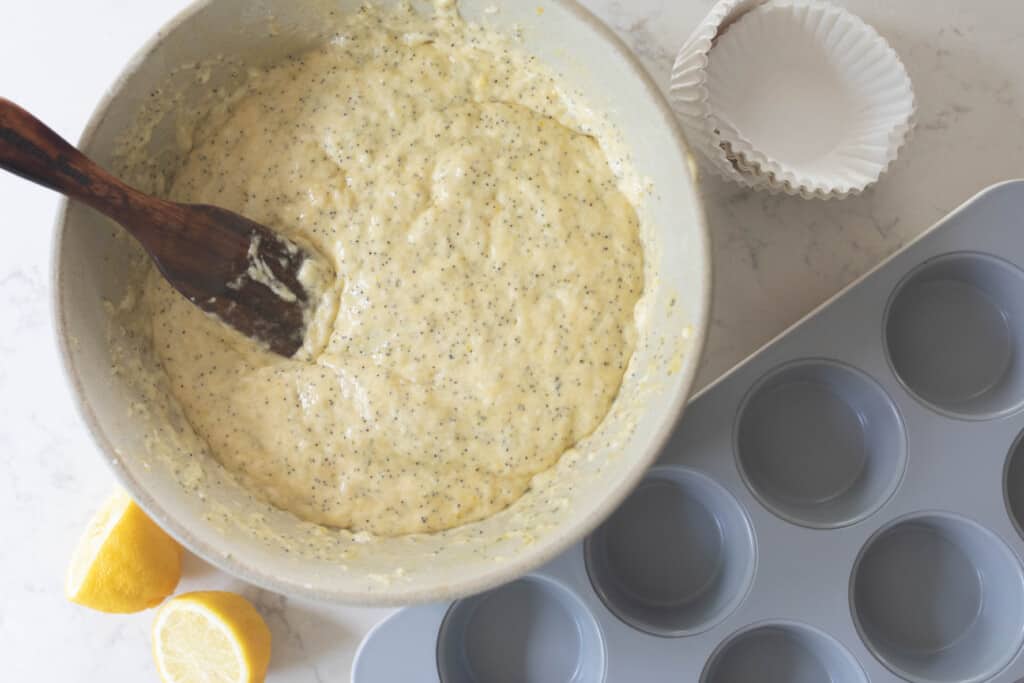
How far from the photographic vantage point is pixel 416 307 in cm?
138

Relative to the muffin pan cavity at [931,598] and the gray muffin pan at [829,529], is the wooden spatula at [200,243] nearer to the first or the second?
the gray muffin pan at [829,529]

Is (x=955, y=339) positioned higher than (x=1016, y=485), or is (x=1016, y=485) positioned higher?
(x=955, y=339)

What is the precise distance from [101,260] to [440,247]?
0.48 m

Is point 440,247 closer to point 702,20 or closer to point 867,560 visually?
point 702,20

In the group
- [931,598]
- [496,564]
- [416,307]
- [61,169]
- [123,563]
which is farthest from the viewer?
[931,598]

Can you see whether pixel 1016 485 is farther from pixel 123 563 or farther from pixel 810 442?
pixel 123 563

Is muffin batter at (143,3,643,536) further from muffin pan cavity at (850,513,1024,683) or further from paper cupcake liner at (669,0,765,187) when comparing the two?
muffin pan cavity at (850,513,1024,683)

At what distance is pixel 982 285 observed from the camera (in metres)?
1.59

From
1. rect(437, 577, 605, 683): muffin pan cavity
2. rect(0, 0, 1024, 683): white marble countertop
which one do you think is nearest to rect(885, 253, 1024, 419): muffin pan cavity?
rect(0, 0, 1024, 683): white marble countertop

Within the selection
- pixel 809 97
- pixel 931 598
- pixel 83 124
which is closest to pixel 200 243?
pixel 83 124

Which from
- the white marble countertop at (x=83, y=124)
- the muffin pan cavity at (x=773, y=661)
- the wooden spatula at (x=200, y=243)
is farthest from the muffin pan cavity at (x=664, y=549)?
the wooden spatula at (x=200, y=243)

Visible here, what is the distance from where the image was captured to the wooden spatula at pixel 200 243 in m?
1.08

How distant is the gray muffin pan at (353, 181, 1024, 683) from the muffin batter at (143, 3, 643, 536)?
0.23 metres

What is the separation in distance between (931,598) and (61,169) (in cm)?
153
